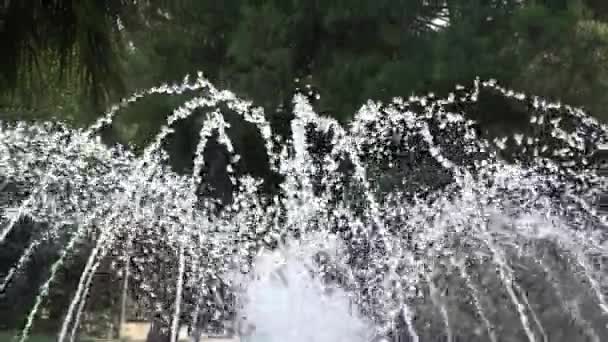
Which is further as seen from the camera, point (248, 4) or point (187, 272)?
point (248, 4)

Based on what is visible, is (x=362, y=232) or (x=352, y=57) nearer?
(x=362, y=232)

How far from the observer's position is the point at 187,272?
5.91 metres

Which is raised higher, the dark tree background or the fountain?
the dark tree background

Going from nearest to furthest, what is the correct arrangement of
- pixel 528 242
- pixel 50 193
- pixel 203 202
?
pixel 528 242 < pixel 50 193 < pixel 203 202

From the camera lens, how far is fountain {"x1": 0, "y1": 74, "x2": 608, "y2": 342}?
4.27m

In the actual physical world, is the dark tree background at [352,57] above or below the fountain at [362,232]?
above

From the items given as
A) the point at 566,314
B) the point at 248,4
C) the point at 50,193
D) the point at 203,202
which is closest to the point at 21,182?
the point at 50,193

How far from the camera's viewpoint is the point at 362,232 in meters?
6.77

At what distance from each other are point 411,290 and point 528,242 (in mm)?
759

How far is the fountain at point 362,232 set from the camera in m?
4.27

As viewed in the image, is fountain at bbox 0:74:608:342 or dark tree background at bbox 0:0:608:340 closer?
fountain at bbox 0:74:608:342

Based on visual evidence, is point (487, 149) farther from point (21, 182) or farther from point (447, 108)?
point (21, 182)

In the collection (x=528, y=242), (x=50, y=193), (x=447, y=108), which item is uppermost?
(x=447, y=108)

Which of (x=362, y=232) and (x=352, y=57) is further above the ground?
(x=352, y=57)
